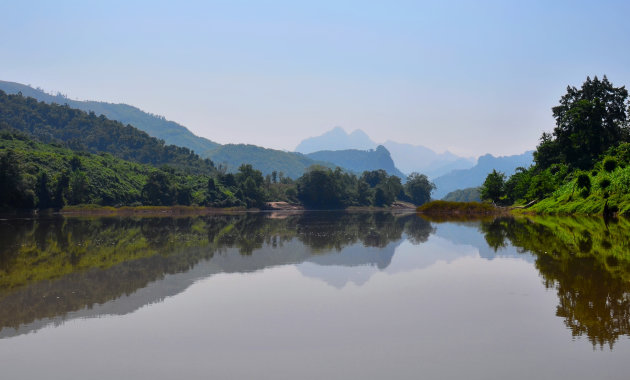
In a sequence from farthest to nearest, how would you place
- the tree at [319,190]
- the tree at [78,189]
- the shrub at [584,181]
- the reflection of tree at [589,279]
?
the tree at [319,190], the tree at [78,189], the shrub at [584,181], the reflection of tree at [589,279]

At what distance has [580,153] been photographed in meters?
62.5

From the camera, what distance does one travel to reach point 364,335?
8.38 meters

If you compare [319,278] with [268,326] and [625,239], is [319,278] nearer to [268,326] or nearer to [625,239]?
[268,326]

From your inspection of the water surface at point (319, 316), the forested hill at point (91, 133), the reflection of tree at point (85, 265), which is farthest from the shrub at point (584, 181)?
the forested hill at point (91, 133)

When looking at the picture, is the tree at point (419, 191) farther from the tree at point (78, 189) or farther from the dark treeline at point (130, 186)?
the tree at point (78, 189)

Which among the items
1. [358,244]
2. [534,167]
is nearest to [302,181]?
[534,167]

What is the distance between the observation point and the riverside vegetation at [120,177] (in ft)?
248

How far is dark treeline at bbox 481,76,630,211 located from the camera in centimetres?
4741

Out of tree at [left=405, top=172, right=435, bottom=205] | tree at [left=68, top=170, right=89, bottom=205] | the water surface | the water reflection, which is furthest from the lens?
tree at [left=405, top=172, right=435, bottom=205]

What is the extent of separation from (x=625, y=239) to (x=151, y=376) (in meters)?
22.4

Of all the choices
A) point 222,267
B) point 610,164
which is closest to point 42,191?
point 222,267

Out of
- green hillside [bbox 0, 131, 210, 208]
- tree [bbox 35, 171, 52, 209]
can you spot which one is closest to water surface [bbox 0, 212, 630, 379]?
green hillside [bbox 0, 131, 210, 208]

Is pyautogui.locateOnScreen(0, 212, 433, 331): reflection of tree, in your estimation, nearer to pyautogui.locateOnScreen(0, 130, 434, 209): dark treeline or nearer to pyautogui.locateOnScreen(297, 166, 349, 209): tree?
pyautogui.locateOnScreen(0, 130, 434, 209): dark treeline

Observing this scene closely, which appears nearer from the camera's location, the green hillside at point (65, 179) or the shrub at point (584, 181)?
the shrub at point (584, 181)
